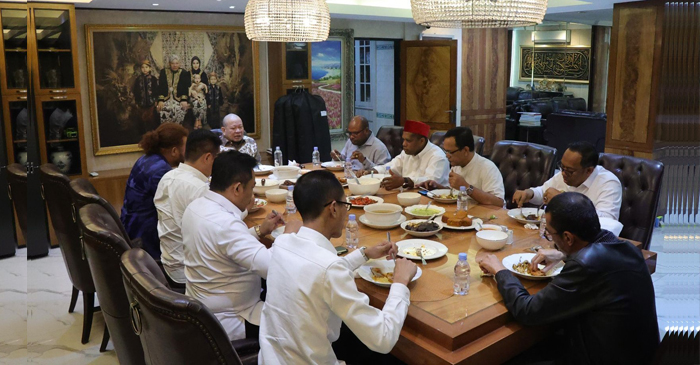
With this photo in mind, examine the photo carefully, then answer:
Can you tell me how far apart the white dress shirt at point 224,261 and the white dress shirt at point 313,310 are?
0.41 m

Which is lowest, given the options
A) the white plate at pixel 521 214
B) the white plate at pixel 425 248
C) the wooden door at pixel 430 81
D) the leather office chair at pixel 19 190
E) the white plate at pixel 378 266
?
the white plate at pixel 378 266

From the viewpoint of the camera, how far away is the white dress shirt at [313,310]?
1.62m

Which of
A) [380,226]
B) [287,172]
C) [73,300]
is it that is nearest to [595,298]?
[380,226]

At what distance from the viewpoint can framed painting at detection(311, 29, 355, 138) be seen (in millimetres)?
7574

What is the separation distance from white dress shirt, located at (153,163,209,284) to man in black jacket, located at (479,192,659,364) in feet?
5.22

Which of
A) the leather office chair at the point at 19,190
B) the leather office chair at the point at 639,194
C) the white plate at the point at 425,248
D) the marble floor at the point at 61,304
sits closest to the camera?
the marble floor at the point at 61,304

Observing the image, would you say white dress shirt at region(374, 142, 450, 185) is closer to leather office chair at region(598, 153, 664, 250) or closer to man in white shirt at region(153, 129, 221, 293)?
leather office chair at region(598, 153, 664, 250)

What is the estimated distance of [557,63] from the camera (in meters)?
11.4

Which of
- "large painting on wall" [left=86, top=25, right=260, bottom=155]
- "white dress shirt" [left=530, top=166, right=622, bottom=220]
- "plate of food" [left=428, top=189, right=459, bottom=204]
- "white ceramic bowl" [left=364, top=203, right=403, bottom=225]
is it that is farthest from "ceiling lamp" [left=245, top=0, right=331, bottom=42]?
"large painting on wall" [left=86, top=25, right=260, bottom=155]

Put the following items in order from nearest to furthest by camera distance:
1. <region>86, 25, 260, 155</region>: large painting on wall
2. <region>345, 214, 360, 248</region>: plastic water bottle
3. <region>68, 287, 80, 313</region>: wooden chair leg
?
<region>345, 214, 360, 248</region>: plastic water bottle < <region>68, 287, 80, 313</region>: wooden chair leg < <region>86, 25, 260, 155</region>: large painting on wall

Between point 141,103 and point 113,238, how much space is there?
13.4 ft

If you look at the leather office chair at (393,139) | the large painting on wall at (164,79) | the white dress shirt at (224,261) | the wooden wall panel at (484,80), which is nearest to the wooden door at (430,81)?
the wooden wall panel at (484,80)

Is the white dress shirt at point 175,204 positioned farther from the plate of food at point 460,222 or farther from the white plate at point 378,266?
the plate of food at point 460,222

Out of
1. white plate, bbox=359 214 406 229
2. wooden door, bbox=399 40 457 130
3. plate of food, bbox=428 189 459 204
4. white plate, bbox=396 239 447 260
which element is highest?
wooden door, bbox=399 40 457 130
